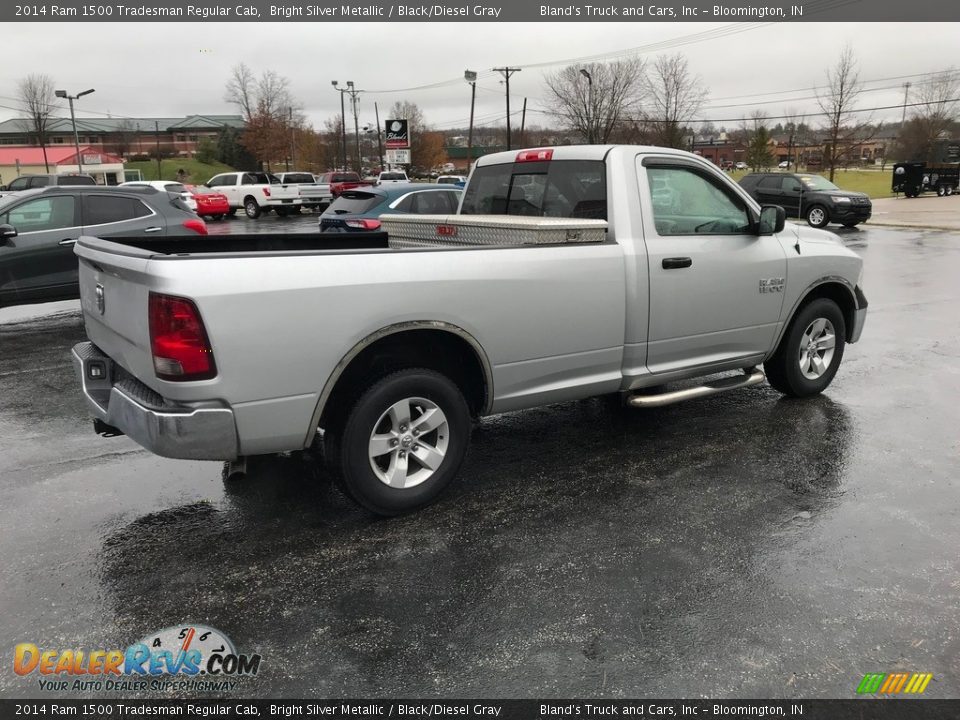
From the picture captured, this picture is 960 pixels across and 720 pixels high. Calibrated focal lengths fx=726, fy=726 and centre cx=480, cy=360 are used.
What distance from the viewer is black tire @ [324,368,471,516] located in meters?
3.66

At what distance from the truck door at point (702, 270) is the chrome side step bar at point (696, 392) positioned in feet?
0.50

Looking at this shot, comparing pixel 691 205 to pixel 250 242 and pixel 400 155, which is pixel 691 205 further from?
pixel 400 155

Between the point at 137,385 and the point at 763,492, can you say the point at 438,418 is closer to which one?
the point at 137,385

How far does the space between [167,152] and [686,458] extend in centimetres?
12550

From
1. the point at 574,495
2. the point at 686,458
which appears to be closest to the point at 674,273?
the point at 686,458

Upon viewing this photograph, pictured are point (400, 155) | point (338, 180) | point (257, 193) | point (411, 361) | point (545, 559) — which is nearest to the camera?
point (545, 559)

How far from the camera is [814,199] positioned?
23.5m

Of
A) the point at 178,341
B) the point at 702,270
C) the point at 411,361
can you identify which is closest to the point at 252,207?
the point at 702,270

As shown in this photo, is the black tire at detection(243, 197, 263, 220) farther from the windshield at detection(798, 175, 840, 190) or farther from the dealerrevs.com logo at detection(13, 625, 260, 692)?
the dealerrevs.com logo at detection(13, 625, 260, 692)

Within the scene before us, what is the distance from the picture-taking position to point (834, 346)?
5.96 metres

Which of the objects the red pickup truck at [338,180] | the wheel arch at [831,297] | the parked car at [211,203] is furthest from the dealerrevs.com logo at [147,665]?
the red pickup truck at [338,180]

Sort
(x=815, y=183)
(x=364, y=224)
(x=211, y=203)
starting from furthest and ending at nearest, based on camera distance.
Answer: (x=211, y=203)
(x=815, y=183)
(x=364, y=224)

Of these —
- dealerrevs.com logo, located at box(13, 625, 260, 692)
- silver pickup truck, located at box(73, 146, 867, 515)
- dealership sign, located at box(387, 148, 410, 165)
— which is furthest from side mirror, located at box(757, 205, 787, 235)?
dealership sign, located at box(387, 148, 410, 165)

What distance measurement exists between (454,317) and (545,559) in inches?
51.7
